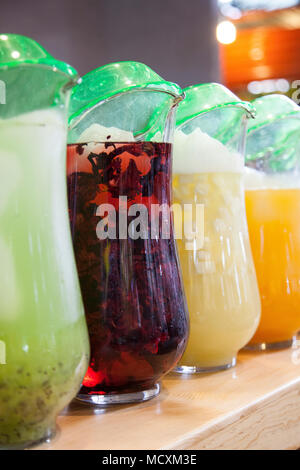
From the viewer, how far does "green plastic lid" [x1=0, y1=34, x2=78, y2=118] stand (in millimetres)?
402

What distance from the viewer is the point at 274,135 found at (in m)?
0.77

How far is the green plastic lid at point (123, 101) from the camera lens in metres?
0.51

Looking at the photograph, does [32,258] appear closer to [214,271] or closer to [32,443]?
[32,443]

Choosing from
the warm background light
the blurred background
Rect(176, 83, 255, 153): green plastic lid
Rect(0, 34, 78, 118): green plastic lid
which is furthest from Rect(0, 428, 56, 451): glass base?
the warm background light

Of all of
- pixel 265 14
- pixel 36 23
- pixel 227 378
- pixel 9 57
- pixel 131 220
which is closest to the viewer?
pixel 9 57

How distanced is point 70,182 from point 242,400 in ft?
0.84

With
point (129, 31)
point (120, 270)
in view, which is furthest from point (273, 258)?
point (129, 31)

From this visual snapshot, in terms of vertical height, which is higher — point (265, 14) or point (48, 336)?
point (265, 14)

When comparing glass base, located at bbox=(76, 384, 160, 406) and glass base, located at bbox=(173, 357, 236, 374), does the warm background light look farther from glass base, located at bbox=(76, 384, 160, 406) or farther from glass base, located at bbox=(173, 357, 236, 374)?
glass base, located at bbox=(76, 384, 160, 406)

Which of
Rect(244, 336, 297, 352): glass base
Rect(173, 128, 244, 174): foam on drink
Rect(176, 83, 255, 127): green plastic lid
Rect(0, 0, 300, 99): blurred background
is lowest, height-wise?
Rect(244, 336, 297, 352): glass base

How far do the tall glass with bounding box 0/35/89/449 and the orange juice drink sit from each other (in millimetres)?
382

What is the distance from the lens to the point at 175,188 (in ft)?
2.17
